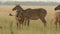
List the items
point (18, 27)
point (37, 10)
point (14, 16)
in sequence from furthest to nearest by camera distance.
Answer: point (37, 10)
point (14, 16)
point (18, 27)

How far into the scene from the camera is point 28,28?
6.07 feet

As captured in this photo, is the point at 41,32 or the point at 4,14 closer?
the point at 41,32

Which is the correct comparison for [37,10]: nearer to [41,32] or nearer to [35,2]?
[35,2]

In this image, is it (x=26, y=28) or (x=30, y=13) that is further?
(x=30, y=13)

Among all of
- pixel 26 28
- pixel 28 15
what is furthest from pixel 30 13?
pixel 26 28

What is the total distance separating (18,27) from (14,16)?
0.63ft

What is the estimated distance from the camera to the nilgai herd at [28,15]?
76.7 inches

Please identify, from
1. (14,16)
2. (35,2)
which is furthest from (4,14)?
(35,2)

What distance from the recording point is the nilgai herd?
1948 mm

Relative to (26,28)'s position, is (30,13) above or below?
above

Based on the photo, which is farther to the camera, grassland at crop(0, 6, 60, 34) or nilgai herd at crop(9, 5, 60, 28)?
nilgai herd at crop(9, 5, 60, 28)

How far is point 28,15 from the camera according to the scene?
2057 mm

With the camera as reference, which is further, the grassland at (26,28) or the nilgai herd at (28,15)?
the nilgai herd at (28,15)

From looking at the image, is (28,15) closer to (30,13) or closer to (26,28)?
(30,13)
